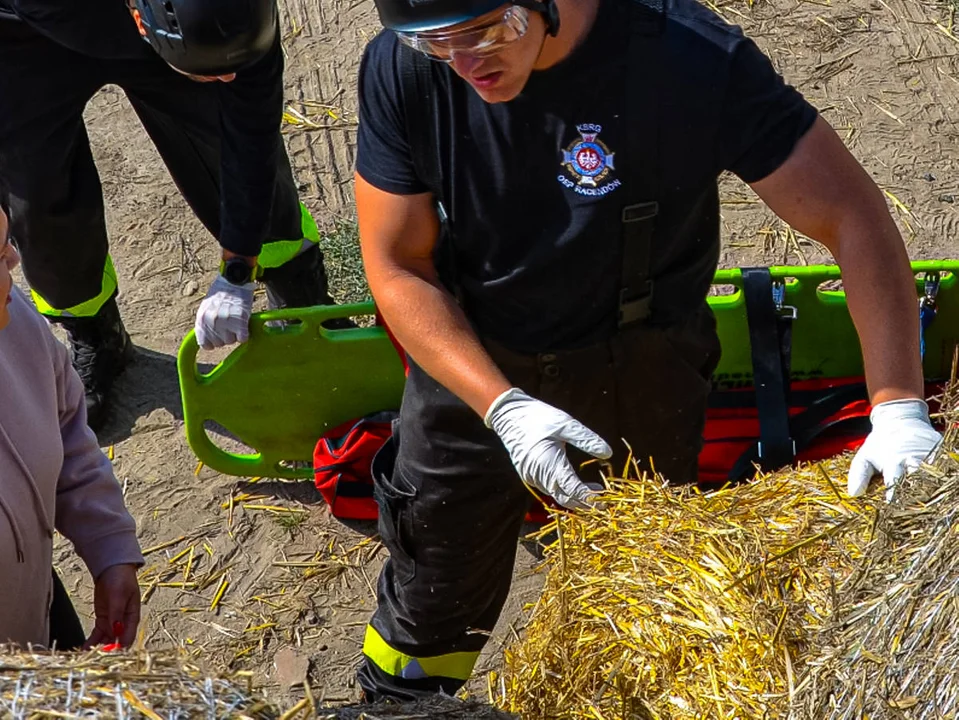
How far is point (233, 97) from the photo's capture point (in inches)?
155

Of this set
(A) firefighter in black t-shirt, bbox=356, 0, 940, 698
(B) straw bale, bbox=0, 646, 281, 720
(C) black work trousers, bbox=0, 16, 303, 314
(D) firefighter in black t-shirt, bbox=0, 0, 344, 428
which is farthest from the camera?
(C) black work trousers, bbox=0, 16, 303, 314

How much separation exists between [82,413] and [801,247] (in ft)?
12.2

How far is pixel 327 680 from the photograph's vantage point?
4152 millimetres

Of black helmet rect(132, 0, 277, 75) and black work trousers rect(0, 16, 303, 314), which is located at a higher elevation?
black helmet rect(132, 0, 277, 75)

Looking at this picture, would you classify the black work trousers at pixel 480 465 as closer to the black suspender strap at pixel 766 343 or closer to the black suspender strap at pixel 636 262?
the black suspender strap at pixel 636 262

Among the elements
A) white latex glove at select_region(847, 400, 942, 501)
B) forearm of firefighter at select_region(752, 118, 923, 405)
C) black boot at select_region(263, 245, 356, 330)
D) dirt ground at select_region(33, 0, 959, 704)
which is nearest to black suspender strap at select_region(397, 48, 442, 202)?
forearm of firefighter at select_region(752, 118, 923, 405)

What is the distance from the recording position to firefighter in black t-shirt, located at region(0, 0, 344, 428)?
3584 millimetres

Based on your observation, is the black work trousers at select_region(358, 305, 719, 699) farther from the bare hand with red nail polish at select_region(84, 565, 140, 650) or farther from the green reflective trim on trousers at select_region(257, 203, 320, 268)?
the green reflective trim on trousers at select_region(257, 203, 320, 268)

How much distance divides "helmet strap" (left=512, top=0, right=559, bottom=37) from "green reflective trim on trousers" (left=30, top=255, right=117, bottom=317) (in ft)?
9.20

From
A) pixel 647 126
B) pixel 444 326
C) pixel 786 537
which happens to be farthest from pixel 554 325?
pixel 786 537

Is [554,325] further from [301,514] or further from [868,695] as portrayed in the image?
[301,514]

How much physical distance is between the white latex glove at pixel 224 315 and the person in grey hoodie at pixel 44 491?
145cm

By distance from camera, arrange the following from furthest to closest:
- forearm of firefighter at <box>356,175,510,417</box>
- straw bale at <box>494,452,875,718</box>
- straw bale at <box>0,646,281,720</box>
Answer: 1. forearm of firefighter at <box>356,175,510,417</box>
2. straw bale at <box>494,452,875,718</box>
3. straw bale at <box>0,646,281,720</box>

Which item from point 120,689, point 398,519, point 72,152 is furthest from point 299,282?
point 120,689
